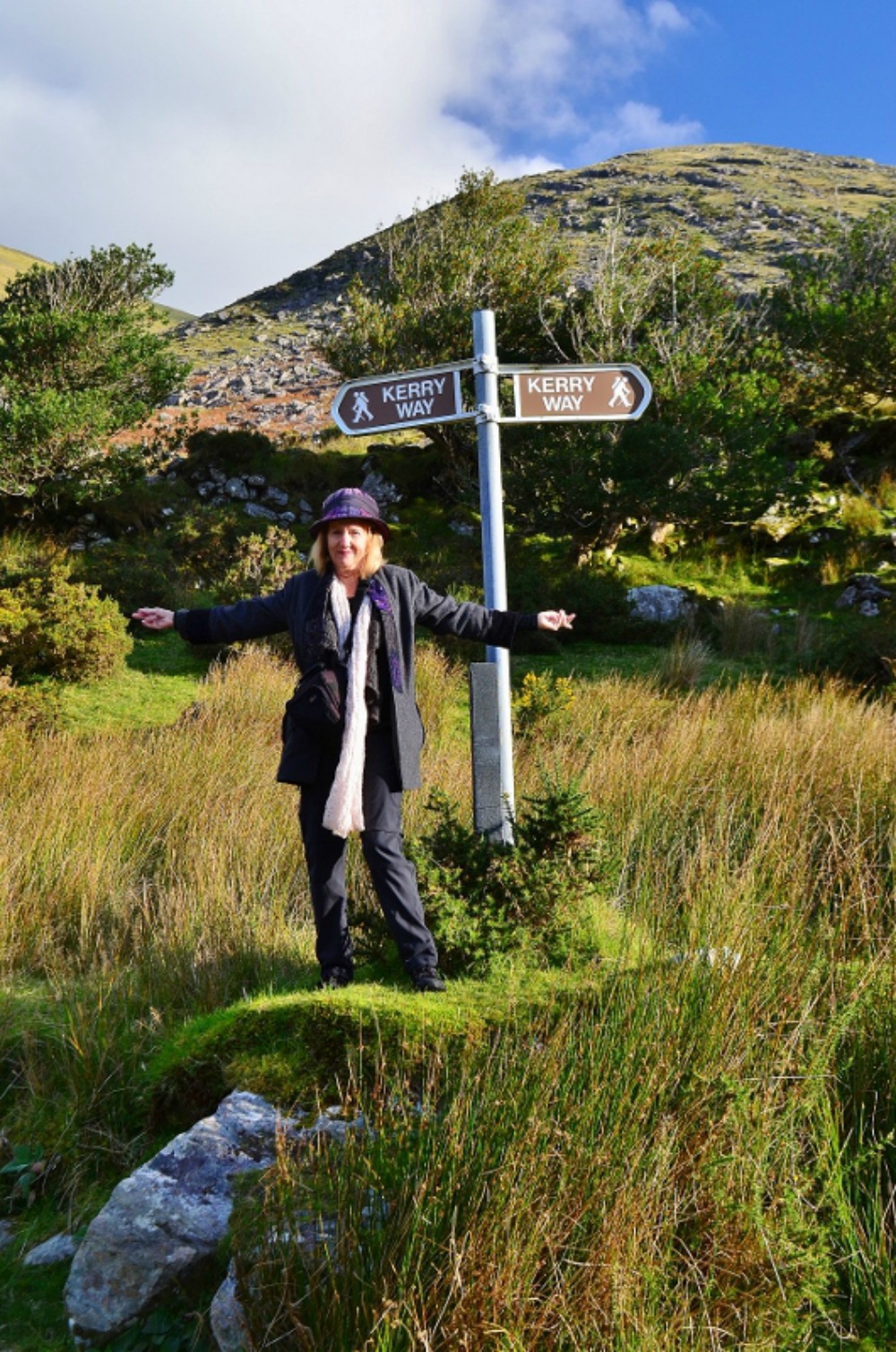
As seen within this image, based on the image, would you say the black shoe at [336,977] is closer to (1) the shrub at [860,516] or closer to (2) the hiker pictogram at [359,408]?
(2) the hiker pictogram at [359,408]

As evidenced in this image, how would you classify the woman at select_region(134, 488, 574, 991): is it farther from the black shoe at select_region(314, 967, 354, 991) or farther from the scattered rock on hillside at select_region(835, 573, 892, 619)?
→ the scattered rock on hillside at select_region(835, 573, 892, 619)

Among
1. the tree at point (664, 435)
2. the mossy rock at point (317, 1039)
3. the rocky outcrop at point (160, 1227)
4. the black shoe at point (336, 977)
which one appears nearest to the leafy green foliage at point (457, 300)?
the tree at point (664, 435)

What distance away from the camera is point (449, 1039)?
112 inches

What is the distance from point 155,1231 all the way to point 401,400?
3282 millimetres

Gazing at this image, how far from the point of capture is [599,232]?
45719 millimetres

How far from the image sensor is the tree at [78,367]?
13711 mm

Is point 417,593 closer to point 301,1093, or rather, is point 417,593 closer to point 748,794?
point 301,1093

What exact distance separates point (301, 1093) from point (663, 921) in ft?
4.62

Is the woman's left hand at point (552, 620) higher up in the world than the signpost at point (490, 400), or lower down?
lower down

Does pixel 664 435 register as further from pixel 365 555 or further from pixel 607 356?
pixel 365 555

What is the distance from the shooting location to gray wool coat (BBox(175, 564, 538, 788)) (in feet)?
11.1

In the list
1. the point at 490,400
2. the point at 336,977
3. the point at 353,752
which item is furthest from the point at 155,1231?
the point at 490,400

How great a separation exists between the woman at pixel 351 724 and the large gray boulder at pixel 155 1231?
86cm

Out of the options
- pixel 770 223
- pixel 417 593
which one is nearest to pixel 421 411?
pixel 417 593
